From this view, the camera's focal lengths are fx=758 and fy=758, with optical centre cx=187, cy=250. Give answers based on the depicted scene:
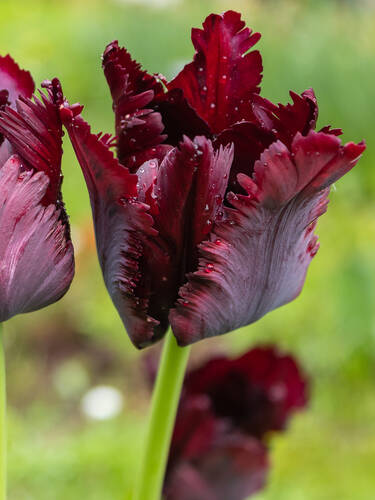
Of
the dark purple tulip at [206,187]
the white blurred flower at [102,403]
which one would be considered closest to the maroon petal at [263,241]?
the dark purple tulip at [206,187]

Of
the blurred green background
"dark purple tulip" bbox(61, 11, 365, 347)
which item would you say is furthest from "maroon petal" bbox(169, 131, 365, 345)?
the blurred green background

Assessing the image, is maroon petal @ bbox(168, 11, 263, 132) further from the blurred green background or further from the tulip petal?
the blurred green background

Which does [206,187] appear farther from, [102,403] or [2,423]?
[102,403]

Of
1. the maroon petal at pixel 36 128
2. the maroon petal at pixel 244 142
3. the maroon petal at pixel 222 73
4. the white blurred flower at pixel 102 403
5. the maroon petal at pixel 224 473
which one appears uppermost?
the maroon petal at pixel 222 73

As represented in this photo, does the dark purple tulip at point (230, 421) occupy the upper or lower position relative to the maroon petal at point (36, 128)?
lower

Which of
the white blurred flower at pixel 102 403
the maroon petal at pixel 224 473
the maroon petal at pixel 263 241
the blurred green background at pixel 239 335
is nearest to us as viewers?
the maroon petal at pixel 263 241

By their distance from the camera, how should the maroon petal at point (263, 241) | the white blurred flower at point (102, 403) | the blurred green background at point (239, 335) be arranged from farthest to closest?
A: the white blurred flower at point (102, 403)
the blurred green background at point (239, 335)
the maroon petal at point (263, 241)

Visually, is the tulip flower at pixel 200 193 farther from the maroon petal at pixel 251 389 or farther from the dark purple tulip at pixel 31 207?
the maroon petal at pixel 251 389
